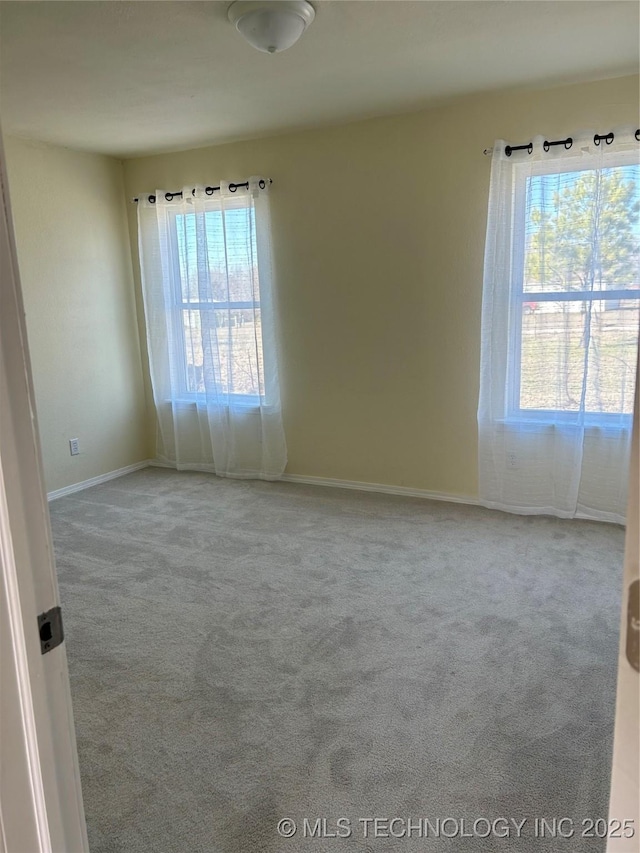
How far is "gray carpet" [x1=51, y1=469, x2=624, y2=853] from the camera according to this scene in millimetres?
1606

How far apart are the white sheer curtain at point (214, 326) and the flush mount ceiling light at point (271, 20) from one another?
1.80m

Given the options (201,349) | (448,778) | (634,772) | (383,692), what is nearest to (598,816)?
(448,778)

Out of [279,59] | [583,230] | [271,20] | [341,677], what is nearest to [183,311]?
[279,59]

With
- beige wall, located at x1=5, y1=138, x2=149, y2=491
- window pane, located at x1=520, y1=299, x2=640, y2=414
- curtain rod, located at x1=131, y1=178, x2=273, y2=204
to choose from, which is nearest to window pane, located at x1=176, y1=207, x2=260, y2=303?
curtain rod, located at x1=131, y1=178, x2=273, y2=204

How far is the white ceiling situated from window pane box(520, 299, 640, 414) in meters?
1.24

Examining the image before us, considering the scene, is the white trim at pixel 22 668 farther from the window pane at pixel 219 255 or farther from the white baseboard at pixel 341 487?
the window pane at pixel 219 255

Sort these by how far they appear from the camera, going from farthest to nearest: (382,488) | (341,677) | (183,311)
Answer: (183,311), (382,488), (341,677)

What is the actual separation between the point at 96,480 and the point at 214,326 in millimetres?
1538

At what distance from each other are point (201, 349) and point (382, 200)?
1.76 m

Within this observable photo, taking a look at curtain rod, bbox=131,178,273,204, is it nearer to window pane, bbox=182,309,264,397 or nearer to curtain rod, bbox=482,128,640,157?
window pane, bbox=182,309,264,397

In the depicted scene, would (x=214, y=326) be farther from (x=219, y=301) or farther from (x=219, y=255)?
(x=219, y=255)

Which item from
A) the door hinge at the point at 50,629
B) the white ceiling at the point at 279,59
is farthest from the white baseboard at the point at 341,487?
the door hinge at the point at 50,629

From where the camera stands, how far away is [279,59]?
2730 millimetres

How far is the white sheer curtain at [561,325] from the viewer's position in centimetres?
322
